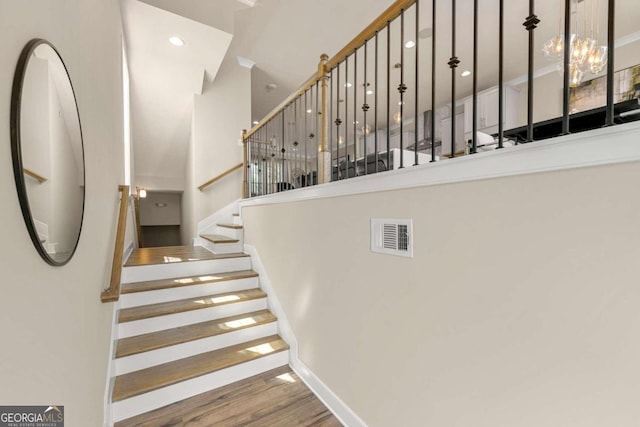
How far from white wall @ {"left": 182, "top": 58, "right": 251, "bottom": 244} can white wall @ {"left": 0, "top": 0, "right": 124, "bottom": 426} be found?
7.83ft

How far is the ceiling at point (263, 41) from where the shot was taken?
3242 mm

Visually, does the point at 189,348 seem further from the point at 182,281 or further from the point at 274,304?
the point at 274,304

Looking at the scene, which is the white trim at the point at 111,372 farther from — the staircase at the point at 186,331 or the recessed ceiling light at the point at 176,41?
the recessed ceiling light at the point at 176,41

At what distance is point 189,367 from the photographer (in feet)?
6.77

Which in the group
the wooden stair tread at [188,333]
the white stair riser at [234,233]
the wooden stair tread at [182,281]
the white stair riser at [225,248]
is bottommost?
the wooden stair tread at [188,333]

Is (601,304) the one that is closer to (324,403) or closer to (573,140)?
(573,140)

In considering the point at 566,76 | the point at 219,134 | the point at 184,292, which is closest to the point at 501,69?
the point at 566,76

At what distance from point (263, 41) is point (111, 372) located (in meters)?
4.54

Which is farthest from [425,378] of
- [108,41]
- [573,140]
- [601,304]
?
[108,41]

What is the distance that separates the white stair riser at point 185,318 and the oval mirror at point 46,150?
4.85 ft

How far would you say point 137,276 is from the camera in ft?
8.66

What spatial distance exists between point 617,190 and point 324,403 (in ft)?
6.83

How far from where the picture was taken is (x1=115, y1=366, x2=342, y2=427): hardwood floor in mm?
1747

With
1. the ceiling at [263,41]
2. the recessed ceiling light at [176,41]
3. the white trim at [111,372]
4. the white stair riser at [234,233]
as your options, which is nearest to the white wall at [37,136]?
the white trim at [111,372]
